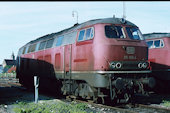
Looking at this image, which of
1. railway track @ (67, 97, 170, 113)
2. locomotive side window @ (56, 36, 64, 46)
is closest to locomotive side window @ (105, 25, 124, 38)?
railway track @ (67, 97, 170, 113)

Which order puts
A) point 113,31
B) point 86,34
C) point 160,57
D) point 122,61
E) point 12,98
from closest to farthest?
point 122,61 < point 113,31 < point 86,34 < point 12,98 < point 160,57

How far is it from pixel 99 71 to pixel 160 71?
277 inches

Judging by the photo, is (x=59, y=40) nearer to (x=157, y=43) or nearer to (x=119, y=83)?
(x=119, y=83)

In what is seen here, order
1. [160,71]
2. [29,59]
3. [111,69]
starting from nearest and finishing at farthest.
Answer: [111,69] → [160,71] → [29,59]

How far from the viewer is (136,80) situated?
915 cm

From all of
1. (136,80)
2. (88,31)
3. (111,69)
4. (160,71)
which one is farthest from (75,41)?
(160,71)

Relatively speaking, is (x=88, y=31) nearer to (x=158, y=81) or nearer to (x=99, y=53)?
(x=99, y=53)

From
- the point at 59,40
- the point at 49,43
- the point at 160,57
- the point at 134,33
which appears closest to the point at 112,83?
the point at 134,33

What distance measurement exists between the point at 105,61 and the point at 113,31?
1.53m

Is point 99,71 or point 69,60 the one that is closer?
point 99,71

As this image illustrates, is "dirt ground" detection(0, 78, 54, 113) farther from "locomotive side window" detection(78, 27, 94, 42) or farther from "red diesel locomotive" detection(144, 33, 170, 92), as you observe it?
"red diesel locomotive" detection(144, 33, 170, 92)

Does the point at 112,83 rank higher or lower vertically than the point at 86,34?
lower

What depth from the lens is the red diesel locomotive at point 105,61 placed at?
8812 mm

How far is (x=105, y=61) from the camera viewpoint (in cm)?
885
